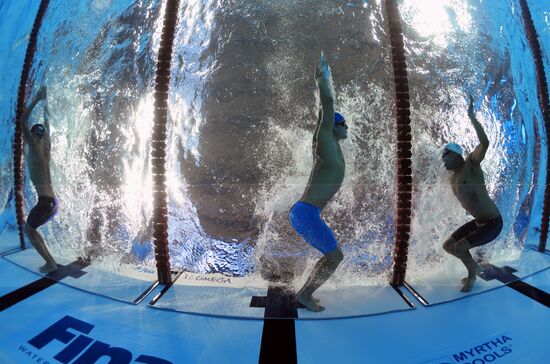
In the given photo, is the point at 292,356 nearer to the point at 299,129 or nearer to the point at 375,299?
the point at 375,299

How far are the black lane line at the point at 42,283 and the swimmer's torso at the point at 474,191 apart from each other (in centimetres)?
313

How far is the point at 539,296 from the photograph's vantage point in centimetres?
218

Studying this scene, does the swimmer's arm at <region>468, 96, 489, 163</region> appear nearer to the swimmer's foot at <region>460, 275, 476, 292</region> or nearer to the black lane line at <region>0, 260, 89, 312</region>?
the swimmer's foot at <region>460, 275, 476, 292</region>

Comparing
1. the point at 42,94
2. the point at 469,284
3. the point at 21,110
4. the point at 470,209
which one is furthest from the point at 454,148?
the point at 21,110

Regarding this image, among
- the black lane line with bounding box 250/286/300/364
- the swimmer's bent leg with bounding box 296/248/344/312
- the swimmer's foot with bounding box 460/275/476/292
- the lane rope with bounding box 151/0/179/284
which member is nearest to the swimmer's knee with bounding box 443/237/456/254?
the swimmer's foot with bounding box 460/275/476/292

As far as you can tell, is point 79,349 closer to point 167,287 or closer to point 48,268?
point 167,287

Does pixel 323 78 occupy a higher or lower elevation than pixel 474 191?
higher

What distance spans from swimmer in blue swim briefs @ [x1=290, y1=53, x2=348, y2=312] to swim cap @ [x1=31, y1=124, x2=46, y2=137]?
2.27m

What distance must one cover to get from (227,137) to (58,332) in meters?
1.78

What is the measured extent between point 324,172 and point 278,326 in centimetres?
101

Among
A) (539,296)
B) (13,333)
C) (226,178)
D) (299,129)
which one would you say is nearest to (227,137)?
(226,178)

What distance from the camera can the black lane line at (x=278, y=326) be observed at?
5.18 ft

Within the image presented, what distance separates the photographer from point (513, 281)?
2.38 m

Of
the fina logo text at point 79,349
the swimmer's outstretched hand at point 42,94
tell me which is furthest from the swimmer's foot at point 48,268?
the swimmer's outstretched hand at point 42,94
